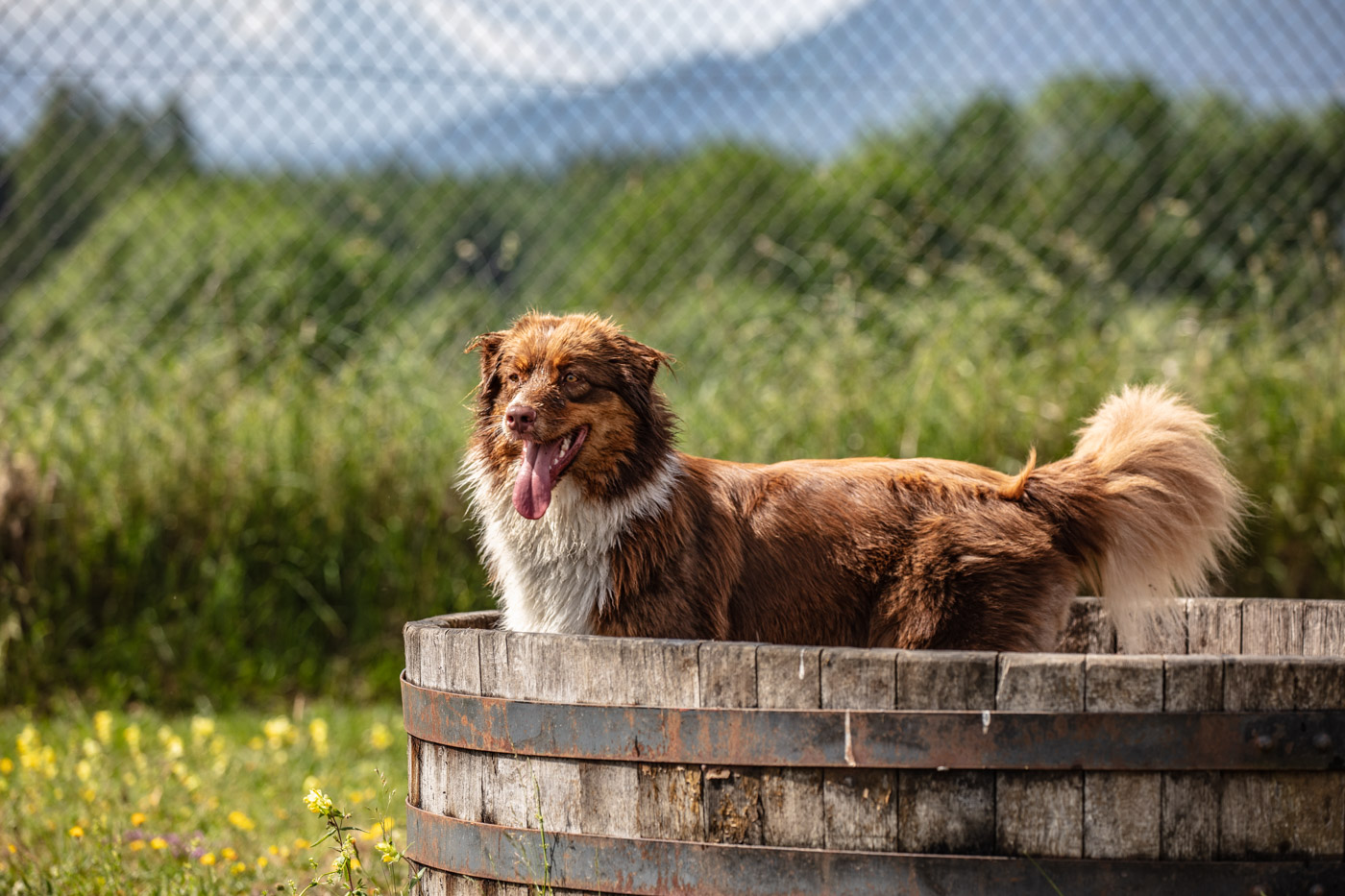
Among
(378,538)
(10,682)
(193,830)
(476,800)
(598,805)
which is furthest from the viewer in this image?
(378,538)

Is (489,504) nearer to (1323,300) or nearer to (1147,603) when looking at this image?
(1147,603)

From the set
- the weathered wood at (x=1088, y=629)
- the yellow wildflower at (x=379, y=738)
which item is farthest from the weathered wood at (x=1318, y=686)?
the yellow wildflower at (x=379, y=738)

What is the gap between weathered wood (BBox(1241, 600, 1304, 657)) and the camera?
3.51m

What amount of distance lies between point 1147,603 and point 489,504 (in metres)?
1.81

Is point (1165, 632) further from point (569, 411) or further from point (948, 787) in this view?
point (569, 411)

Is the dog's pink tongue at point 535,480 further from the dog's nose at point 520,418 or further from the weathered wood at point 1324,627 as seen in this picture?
the weathered wood at point 1324,627

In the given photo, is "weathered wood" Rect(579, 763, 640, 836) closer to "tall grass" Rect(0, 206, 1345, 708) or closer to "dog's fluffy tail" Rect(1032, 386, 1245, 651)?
"dog's fluffy tail" Rect(1032, 386, 1245, 651)

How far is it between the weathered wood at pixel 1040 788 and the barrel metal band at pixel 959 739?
0.03 m

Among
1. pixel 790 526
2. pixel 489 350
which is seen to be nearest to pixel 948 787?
pixel 790 526

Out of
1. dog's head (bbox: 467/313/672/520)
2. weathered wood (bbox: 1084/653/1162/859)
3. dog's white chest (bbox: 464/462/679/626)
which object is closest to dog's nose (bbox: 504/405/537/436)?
dog's head (bbox: 467/313/672/520)

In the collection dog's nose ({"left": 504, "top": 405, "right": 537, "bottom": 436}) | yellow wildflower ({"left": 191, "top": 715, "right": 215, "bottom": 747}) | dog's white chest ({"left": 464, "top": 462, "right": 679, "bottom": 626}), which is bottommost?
yellow wildflower ({"left": 191, "top": 715, "right": 215, "bottom": 747})

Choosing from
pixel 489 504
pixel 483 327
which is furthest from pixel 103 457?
pixel 489 504

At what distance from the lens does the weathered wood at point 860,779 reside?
92.0 inches

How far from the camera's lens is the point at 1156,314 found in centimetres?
798
